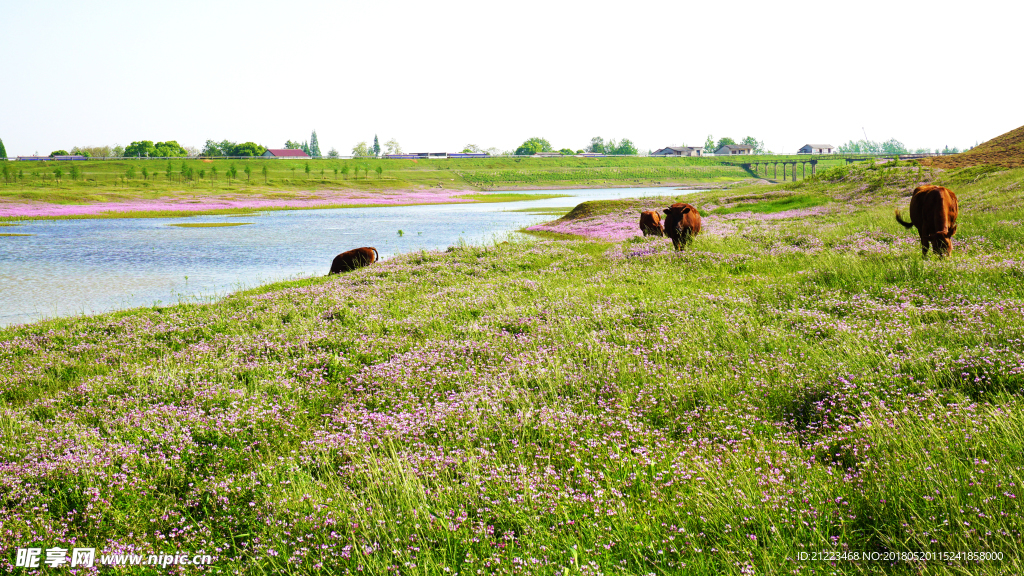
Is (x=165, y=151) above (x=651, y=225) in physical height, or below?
above

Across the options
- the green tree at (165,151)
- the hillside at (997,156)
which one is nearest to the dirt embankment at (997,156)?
the hillside at (997,156)

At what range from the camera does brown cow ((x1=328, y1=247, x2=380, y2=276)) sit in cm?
2172

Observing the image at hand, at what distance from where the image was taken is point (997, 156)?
39.5 metres

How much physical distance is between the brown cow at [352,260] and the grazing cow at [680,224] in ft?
38.2

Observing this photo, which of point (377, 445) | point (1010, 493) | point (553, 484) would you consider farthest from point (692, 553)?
point (377, 445)

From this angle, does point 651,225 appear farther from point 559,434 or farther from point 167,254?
point 167,254

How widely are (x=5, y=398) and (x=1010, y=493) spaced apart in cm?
1199

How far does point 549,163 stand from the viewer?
164875mm

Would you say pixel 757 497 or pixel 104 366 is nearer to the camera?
pixel 757 497

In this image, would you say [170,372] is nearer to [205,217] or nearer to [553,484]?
[553,484]

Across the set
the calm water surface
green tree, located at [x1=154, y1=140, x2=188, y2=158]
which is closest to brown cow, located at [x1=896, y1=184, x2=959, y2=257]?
the calm water surface

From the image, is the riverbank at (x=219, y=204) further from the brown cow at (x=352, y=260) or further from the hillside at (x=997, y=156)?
the hillside at (x=997, y=156)

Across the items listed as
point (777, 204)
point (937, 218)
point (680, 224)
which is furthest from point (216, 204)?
point (937, 218)

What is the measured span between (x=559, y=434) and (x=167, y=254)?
29.8 meters
